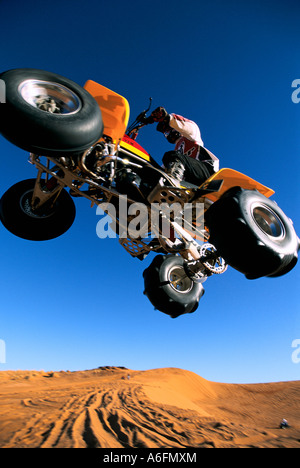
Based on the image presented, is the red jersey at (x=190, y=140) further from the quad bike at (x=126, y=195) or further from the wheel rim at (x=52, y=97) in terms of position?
the wheel rim at (x=52, y=97)

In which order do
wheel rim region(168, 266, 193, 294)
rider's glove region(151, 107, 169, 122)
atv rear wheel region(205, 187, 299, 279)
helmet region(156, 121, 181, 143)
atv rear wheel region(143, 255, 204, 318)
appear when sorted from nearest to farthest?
atv rear wheel region(205, 187, 299, 279) → rider's glove region(151, 107, 169, 122) → helmet region(156, 121, 181, 143) → atv rear wheel region(143, 255, 204, 318) → wheel rim region(168, 266, 193, 294)

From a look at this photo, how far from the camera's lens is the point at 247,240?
2699 millimetres

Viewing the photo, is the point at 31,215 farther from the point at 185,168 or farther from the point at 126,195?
the point at 185,168

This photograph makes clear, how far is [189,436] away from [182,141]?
21.5ft

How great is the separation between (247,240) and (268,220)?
902 millimetres

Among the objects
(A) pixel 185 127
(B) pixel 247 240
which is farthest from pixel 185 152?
(B) pixel 247 240

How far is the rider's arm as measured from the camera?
379cm

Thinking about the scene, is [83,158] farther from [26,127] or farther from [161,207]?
[161,207]

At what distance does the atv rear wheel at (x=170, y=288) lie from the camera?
4840 mm

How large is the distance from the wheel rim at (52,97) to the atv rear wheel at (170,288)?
3220 mm

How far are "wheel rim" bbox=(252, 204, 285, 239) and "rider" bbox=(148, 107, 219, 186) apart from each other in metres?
1.04

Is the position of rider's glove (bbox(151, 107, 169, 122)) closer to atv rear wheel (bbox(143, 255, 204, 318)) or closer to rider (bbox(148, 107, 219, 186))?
rider (bbox(148, 107, 219, 186))

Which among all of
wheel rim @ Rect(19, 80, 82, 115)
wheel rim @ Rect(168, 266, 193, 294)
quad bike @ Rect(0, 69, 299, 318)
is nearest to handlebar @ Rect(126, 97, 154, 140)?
quad bike @ Rect(0, 69, 299, 318)
